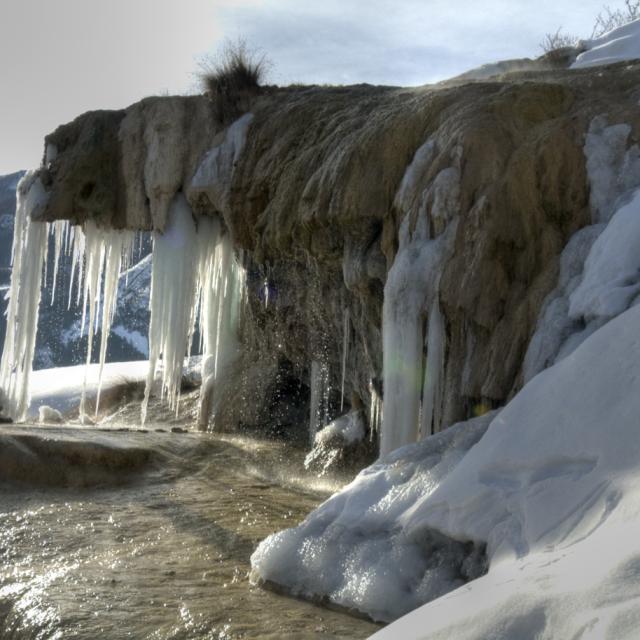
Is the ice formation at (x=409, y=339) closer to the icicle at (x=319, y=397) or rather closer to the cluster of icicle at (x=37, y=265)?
the icicle at (x=319, y=397)

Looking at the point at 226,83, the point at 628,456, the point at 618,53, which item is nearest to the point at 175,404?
the point at 226,83

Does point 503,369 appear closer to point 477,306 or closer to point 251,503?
point 477,306

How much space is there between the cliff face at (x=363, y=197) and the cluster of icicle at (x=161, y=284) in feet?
0.81

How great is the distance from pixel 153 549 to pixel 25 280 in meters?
7.07

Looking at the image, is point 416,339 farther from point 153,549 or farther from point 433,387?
point 153,549

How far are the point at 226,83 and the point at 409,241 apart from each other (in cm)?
553

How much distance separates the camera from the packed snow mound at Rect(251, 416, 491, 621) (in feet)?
11.2

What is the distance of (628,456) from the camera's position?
286 centimetres

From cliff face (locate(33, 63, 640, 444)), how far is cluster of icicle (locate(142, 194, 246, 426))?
0.24 meters

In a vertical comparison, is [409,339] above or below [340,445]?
above

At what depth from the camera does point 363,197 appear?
7.13m

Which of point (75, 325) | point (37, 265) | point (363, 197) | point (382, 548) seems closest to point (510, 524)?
point (382, 548)

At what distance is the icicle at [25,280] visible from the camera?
1095 centimetres

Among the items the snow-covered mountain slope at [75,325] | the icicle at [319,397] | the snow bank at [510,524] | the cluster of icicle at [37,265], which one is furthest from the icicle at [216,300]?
the snow-covered mountain slope at [75,325]
